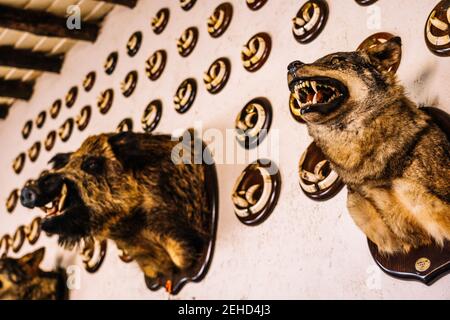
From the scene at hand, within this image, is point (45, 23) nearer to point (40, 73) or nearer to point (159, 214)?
point (40, 73)

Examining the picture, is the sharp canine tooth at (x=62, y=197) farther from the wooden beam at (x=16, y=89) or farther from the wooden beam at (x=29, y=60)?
the wooden beam at (x=16, y=89)

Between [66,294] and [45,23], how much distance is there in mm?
1744

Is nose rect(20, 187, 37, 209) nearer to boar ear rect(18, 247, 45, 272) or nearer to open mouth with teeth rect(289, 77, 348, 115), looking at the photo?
boar ear rect(18, 247, 45, 272)

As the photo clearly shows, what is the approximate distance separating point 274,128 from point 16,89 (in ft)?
10.1

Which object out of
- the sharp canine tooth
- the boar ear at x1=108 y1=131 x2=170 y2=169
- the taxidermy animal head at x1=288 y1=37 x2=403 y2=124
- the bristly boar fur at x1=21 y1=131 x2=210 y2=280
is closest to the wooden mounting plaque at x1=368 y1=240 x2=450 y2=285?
the taxidermy animal head at x1=288 y1=37 x2=403 y2=124

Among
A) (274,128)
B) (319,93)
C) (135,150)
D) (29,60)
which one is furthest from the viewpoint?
(29,60)

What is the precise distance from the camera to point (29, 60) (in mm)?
4074

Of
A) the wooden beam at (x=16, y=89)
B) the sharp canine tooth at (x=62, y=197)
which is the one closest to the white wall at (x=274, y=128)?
the sharp canine tooth at (x=62, y=197)

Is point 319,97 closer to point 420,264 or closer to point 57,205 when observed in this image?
point 420,264

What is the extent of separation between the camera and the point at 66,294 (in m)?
3.03

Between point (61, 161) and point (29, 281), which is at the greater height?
point (61, 161)

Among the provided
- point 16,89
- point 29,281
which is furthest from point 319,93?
point 16,89

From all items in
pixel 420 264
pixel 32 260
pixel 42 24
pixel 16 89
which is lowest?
pixel 420 264
